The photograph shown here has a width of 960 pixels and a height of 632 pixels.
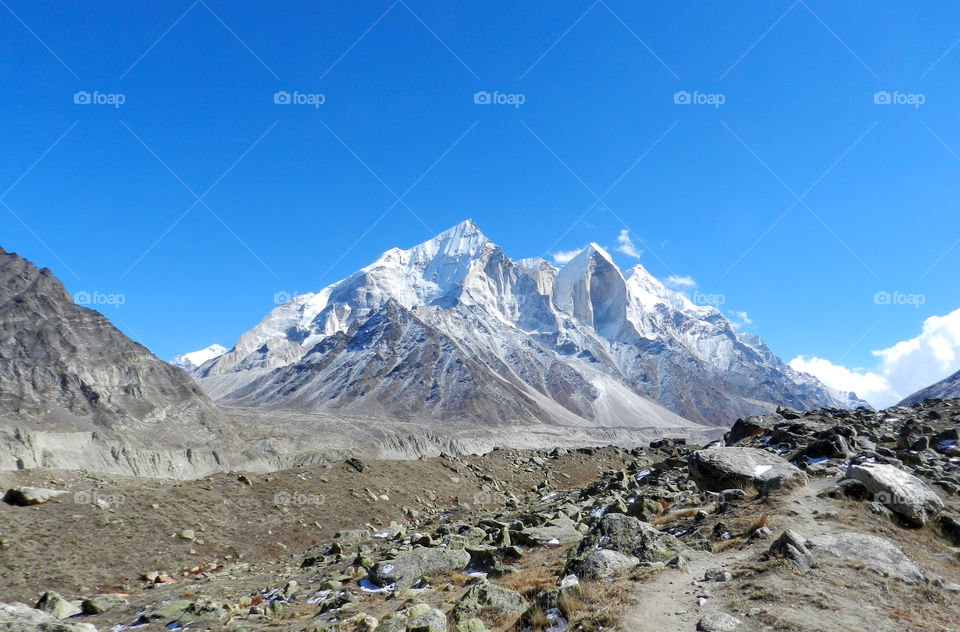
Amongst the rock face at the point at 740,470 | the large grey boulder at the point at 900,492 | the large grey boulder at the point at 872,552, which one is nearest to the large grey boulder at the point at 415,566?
the rock face at the point at 740,470

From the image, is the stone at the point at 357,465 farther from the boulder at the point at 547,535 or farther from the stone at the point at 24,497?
the boulder at the point at 547,535

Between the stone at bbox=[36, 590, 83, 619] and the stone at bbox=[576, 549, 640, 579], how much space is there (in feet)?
51.8

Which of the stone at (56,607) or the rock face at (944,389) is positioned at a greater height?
the rock face at (944,389)

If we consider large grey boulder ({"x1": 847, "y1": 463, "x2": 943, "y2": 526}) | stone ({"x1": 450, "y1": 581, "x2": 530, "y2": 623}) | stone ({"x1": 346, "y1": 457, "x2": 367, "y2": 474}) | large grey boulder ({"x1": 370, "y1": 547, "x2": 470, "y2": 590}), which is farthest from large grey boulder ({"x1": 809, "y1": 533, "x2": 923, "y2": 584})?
stone ({"x1": 346, "y1": 457, "x2": 367, "y2": 474})

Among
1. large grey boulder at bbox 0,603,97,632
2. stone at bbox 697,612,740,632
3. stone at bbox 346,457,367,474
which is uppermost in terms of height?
stone at bbox 346,457,367,474

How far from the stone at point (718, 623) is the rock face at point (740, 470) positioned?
26.0 feet

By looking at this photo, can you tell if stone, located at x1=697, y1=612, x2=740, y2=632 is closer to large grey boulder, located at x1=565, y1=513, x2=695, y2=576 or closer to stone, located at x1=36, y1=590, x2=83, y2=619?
large grey boulder, located at x1=565, y1=513, x2=695, y2=576

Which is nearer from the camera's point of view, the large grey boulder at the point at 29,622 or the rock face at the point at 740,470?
the large grey boulder at the point at 29,622

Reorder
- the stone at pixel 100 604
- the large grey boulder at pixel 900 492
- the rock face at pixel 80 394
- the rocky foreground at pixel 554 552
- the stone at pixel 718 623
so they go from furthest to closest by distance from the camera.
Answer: the rock face at pixel 80 394
the stone at pixel 100 604
the large grey boulder at pixel 900 492
the rocky foreground at pixel 554 552
the stone at pixel 718 623

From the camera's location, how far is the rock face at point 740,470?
50.5 ft

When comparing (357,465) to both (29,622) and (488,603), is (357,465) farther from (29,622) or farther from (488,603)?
(488,603)

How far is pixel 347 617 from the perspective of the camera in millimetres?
11922

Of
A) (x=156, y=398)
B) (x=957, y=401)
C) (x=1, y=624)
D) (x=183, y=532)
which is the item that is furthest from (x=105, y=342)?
(x=957, y=401)

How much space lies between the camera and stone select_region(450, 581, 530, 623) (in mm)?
9742
